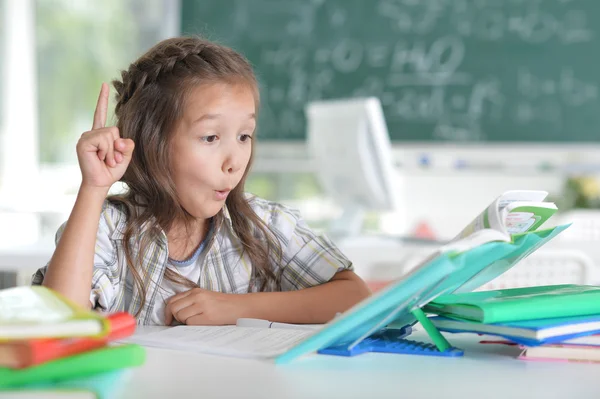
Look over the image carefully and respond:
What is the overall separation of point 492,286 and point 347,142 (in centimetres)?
95

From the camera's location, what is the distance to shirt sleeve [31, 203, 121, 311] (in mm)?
1207

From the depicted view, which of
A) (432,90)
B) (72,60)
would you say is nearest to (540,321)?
(432,90)

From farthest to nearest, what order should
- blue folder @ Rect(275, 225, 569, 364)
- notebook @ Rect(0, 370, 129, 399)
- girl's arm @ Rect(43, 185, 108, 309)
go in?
girl's arm @ Rect(43, 185, 108, 309)
blue folder @ Rect(275, 225, 569, 364)
notebook @ Rect(0, 370, 129, 399)

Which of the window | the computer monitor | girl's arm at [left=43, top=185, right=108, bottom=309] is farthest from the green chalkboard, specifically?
girl's arm at [left=43, top=185, right=108, bottom=309]

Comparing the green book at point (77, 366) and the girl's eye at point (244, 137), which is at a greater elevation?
the girl's eye at point (244, 137)

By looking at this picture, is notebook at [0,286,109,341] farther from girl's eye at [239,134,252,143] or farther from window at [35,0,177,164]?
window at [35,0,177,164]

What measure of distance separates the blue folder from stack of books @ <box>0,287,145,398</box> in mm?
179

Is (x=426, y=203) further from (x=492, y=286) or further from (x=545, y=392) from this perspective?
(x=545, y=392)

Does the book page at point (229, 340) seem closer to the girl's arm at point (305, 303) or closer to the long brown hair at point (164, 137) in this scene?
the girl's arm at point (305, 303)

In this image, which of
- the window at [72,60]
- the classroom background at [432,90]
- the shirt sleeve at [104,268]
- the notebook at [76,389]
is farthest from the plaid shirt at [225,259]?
the window at [72,60]

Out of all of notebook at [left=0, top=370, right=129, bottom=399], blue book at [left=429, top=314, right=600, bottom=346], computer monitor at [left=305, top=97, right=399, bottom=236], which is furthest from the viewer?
computer monitor at [left=305, top=97, right=399, bottom=236]

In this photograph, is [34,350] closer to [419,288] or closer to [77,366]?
[77,366]

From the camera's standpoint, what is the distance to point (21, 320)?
684 mm

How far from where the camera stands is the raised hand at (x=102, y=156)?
45.6 inches
